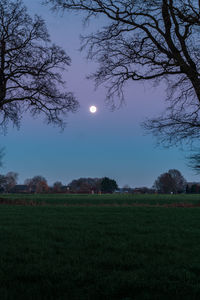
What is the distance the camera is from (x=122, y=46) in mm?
11602

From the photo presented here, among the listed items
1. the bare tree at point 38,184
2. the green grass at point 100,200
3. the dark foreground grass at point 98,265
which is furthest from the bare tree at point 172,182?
the dark foreground grass at point 98,265

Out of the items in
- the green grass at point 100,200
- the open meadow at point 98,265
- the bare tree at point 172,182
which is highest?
the bare tree at point 172,182

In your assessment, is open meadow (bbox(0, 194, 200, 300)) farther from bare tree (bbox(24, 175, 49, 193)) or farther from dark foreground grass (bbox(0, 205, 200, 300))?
bare tree (bbox(24, 175, 49, 193))

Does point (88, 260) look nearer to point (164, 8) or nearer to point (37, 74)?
point (164, 8)

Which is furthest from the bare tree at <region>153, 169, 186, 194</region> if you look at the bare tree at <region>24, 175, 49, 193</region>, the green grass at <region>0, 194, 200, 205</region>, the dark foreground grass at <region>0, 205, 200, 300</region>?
the dark foreground grass at <region>0, 205, 200, 300</region>

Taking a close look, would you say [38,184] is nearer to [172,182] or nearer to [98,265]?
[172,182]

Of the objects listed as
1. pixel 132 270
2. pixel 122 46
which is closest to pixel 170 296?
pixel 132 270

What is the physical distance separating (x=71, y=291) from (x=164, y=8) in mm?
10165

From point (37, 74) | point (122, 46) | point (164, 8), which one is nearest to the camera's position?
point (164, 8)

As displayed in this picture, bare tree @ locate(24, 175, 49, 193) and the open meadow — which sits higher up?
bare tree @ locate(24, 175, 49, 193)

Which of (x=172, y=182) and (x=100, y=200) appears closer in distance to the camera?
(x=100, y=200)

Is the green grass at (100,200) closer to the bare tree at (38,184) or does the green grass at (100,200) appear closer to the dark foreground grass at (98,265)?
the dark foreground grass at (98,265)

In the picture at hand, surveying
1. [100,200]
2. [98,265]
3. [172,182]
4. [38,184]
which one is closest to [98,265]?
[98,265]

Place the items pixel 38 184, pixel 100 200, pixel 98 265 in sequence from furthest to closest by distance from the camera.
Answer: pixel 38 184 → pixel 100 200 → pixel 98 265
